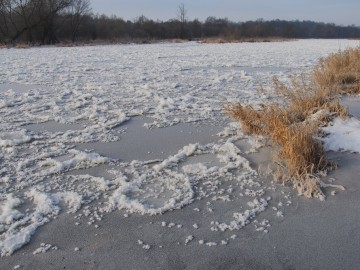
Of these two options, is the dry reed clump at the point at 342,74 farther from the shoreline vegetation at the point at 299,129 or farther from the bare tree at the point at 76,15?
the bare tree at the point at 76,15

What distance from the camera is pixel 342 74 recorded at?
23.8 feet

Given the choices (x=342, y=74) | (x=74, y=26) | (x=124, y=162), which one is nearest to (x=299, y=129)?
(x=124, y=162)

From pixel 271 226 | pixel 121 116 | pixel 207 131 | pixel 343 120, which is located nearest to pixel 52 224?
pixel 271 226

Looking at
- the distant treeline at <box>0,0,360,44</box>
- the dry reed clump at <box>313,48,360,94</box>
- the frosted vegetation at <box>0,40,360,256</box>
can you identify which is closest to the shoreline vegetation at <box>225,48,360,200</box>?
the dry reed clump at <box>313,48,360,94</box>

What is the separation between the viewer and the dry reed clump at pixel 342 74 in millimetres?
6535

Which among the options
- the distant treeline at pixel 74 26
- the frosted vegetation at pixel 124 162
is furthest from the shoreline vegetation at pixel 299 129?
the distant treeline at pixel 74 26

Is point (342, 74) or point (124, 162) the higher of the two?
point (342, 74)

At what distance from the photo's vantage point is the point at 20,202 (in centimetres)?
275

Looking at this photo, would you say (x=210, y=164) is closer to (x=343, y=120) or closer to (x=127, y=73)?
(x=343, y=120)

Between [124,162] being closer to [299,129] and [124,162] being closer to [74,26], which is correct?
[299,129]

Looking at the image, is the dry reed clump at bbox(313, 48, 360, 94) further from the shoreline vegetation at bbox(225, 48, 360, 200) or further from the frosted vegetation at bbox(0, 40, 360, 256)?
the frosted vegetation at bbox(0, 40, 360, 256)

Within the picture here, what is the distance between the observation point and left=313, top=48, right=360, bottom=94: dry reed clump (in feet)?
21.4

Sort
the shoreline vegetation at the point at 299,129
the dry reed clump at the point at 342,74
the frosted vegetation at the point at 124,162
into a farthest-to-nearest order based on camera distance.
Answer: the dry reed clump at the point at 342,74, the shoreline vegetation at the point at 299,129, the frosted vegetation at the point at 124,162

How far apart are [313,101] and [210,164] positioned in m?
2.17
